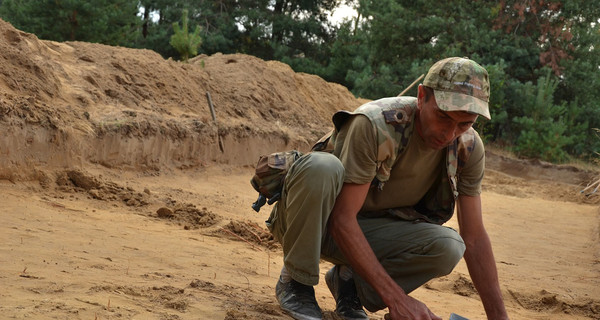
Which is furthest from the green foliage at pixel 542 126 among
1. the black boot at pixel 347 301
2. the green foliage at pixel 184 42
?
the black boot at pixel 347 301

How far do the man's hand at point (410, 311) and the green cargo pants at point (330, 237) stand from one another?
322mm

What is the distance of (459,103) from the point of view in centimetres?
255

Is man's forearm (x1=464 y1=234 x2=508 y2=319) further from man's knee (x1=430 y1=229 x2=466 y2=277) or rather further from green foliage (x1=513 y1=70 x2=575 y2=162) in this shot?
green foliage (x1=513 y1=70 x2=575 y2=162)

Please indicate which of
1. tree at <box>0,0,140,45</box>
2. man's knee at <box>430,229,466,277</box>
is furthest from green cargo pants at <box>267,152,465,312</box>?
tree at <box>0,0,140,45</box>

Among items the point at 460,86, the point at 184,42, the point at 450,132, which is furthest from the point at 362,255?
the point at 184,42

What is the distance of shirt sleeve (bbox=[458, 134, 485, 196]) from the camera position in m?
2.88

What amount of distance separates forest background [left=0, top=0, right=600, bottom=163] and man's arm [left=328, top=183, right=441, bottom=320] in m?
12.3

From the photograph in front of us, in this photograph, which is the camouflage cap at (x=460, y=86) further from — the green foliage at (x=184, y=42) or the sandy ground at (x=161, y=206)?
the green foliage at (x=184, y=42)

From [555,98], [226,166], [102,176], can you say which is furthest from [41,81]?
[555,98]

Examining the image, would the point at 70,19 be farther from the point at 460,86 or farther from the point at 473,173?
the point at 460,86

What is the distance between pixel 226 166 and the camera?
866 cm

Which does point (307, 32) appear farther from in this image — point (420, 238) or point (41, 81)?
point (420, 238)

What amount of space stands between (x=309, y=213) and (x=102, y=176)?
3.94m

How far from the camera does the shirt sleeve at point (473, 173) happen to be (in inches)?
113
